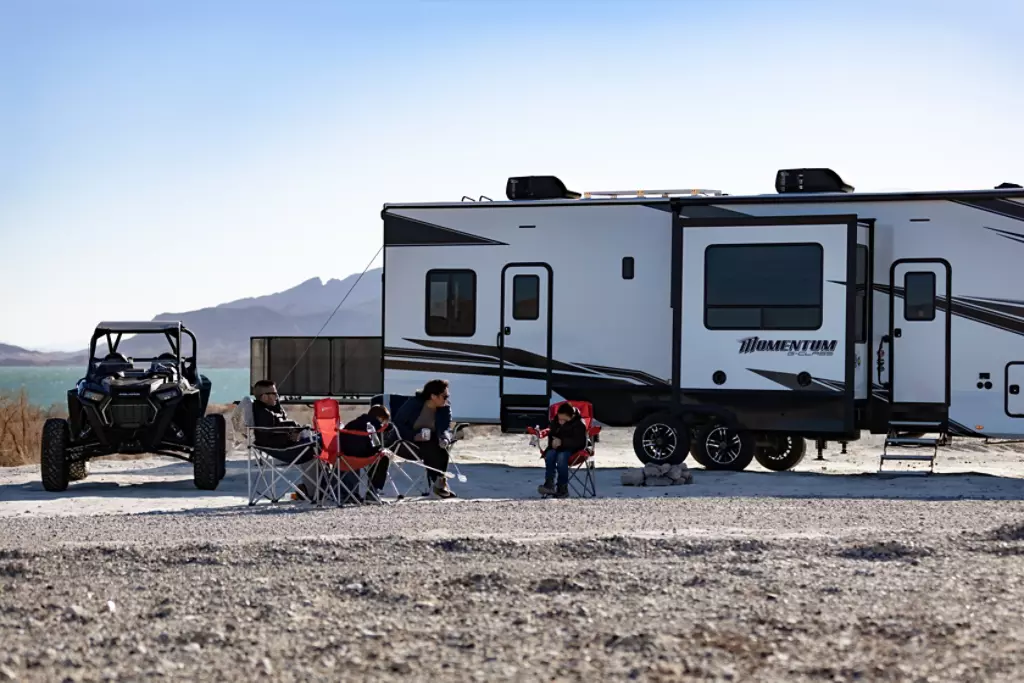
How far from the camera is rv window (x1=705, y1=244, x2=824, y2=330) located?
1518cm

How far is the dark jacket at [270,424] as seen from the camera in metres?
12.3

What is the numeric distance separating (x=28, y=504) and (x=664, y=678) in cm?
814

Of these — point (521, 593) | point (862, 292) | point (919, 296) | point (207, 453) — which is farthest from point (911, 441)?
point (521, 593)

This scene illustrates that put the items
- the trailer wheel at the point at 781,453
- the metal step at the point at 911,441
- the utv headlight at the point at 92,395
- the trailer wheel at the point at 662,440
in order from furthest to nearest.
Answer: the trailer wheel at the point at 781,453, the trailer wheel at the point at 662,440, the metal step at the point at 911,441, the utv headlight at the point at 92,395

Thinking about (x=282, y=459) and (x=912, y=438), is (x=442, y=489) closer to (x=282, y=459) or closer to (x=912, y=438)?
(x=282, y=459)

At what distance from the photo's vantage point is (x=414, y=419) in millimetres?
13016

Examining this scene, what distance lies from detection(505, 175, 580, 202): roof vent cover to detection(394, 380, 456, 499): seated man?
13.6 ft

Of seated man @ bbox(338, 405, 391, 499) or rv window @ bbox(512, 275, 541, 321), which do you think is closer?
seated man @ bbox(338, 405, 391, 499)

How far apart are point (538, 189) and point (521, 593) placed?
985 cm

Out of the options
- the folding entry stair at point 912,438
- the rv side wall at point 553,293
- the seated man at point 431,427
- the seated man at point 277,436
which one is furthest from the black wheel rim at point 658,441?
the seated man at point 277,436

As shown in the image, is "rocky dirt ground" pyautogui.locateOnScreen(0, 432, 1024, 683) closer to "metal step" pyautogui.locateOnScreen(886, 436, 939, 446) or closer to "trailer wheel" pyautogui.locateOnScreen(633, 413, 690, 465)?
"metal step" pyautogui.locateOnScreen(886, 436, 939, 446)

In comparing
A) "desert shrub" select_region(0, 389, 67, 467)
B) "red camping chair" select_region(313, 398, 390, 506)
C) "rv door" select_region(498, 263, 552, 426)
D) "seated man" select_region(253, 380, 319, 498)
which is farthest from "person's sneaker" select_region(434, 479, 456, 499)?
"desert shrub" select_region(0, 389, 67, 467)

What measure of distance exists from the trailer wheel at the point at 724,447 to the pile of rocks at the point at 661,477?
1.61 meters

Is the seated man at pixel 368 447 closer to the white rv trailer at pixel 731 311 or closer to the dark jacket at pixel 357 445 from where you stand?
the dark jacket at pixel 357 445
